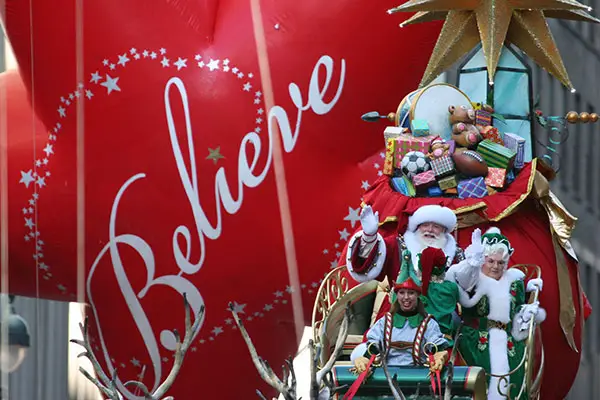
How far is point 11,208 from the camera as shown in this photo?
927 centimetres

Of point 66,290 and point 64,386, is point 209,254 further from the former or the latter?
point 64,386

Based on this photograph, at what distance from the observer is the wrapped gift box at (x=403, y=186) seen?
8.39 metres

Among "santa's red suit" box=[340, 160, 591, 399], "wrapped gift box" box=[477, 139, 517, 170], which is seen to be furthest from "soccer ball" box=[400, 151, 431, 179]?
"wrapped gift box" box=[477, 139, 517, 170]

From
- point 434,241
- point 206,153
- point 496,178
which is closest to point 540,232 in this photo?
point 496,178

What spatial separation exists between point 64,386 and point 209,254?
3835mm

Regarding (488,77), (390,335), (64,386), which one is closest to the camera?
(390,335)

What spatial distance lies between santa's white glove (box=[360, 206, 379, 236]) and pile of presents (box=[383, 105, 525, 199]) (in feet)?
2.12

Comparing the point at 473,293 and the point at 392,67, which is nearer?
the point at 473,293

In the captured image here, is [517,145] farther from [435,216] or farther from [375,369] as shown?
[375,369]

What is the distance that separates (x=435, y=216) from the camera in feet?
26.2

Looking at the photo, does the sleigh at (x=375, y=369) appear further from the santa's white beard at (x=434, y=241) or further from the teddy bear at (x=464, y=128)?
the teddy bear at (x=464, y=128)

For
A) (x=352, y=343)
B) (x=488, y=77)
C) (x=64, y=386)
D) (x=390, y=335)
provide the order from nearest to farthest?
(x=390, y=335) → (x=352, y=343) → (x=488, y=77) → (x=64, y=386)

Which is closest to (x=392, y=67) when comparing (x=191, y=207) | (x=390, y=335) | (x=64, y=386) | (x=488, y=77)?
(x=488, y=77)

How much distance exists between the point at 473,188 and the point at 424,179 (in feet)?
0.82
